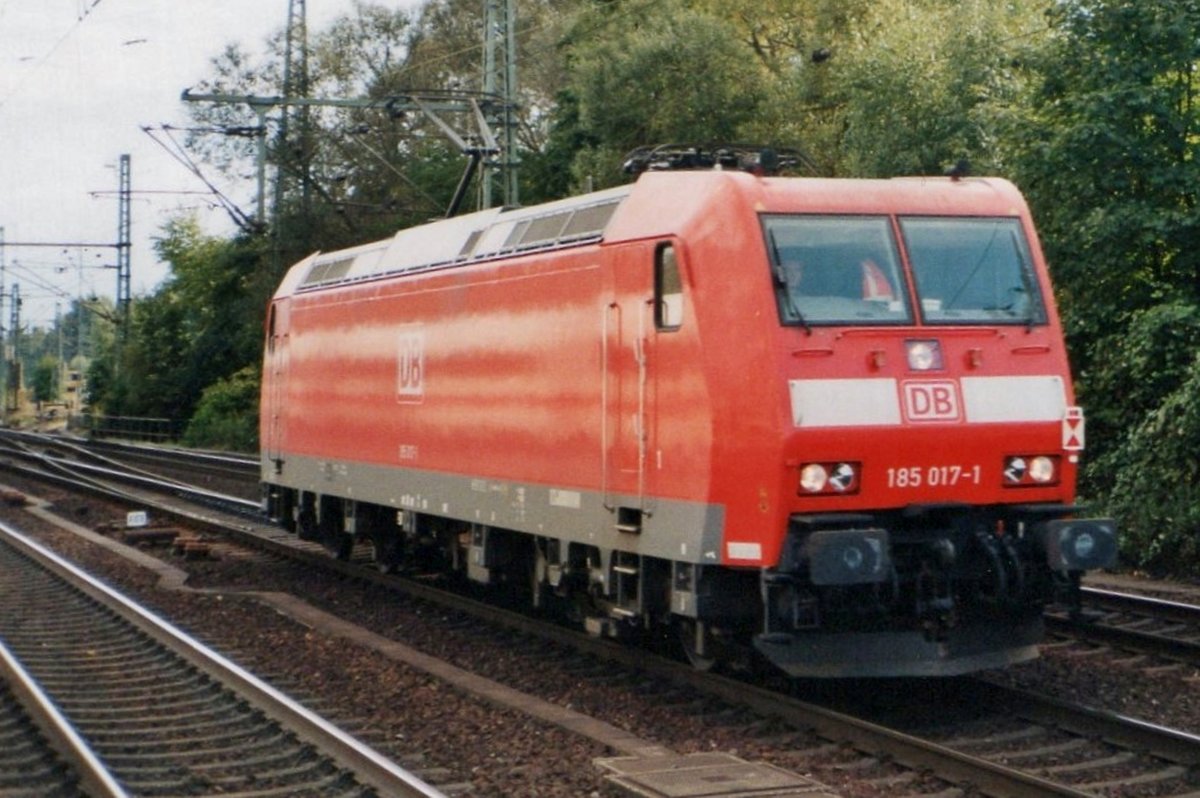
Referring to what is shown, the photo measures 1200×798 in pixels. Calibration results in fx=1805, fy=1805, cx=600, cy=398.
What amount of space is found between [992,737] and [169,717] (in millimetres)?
4725

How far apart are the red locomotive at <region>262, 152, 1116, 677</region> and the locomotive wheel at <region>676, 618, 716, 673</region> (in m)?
0.04

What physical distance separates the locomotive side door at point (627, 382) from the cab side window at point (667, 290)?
0.22 feet

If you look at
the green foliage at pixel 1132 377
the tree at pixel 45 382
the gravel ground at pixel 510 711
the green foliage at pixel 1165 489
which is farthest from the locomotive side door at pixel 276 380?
the tree at pixel 45 382

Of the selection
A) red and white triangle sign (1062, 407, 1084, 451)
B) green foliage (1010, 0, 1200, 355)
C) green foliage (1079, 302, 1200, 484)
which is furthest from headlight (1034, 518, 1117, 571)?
green foliage (1010, 0, 1200, 355)

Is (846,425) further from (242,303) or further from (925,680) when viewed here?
(242,303)

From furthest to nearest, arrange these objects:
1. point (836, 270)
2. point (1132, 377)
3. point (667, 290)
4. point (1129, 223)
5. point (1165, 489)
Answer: point (1132, 377), point (1129, 223), point (1165, 489), point (667, 290), point (836, 270)

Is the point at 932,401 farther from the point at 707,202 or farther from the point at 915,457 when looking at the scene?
the point at 707,202

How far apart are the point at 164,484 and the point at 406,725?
2181 centimetres

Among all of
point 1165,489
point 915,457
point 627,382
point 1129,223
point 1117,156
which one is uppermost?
point 1117,156

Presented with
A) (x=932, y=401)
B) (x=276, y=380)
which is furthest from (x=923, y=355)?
(x=276, y=380)

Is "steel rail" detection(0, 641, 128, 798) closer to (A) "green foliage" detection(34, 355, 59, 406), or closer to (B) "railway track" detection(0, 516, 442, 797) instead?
(B) "railway track" detection(0, 516, 442, 797)

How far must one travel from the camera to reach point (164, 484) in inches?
1231

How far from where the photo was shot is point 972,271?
10.9 metres

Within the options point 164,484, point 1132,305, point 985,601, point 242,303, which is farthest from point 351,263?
point 242,303
